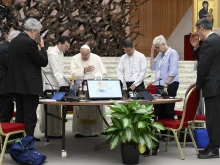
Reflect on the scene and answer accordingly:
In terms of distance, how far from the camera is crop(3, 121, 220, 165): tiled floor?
6.41 metres

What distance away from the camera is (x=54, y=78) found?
8.01 m

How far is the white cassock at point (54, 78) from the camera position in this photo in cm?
782

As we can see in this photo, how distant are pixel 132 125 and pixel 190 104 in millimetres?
884

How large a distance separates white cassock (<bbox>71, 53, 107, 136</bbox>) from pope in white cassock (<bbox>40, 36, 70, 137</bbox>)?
280mm

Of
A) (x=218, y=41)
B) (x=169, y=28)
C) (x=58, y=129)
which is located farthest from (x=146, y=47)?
(x=218, y=41)

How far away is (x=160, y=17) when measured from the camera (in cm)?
2192

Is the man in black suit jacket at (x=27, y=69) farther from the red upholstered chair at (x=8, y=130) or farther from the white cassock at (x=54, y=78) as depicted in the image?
the white cassock at (x=54, y=78)

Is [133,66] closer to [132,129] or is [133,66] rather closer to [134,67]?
[134,67]

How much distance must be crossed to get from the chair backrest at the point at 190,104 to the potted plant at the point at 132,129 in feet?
1.73

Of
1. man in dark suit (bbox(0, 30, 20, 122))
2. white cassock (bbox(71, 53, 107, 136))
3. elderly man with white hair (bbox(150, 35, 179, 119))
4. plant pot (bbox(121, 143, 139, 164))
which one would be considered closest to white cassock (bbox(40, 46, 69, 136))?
white cassock (bbox(71, 53, 107, 136))

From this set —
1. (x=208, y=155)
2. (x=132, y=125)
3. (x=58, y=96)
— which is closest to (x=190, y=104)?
(x=208, y=155)

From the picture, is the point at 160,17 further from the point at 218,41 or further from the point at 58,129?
the point at 218,41

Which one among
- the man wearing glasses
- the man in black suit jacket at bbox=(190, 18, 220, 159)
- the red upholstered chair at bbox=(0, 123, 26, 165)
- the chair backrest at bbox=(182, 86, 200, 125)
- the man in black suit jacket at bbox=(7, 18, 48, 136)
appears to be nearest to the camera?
the red upholstered chair at bbox=(0, 123, 26, 165)

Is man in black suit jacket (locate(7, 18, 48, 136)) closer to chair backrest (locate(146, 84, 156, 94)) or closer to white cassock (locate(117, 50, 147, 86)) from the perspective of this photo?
chair backrest (locate(146, 84, 156, 94))
